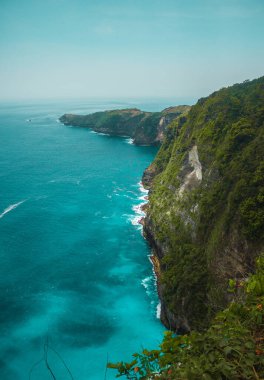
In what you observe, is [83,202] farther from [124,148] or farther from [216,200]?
Result: [124,148]

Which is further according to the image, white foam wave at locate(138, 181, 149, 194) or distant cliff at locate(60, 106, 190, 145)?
distant cliff at locate(60, 106, 190, 145)

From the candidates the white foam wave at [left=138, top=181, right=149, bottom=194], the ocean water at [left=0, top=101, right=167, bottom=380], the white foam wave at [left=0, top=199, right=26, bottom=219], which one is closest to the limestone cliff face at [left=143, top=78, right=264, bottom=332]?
the ocean water at [left=0, top=101, right=167, bottom=380]

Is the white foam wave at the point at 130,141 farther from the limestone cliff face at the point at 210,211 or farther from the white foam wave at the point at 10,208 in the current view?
the limestone cliff face at the point at 210,211

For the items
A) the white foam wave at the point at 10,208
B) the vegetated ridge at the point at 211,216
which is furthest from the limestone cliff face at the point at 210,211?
the white foam wave at the point at 10,208

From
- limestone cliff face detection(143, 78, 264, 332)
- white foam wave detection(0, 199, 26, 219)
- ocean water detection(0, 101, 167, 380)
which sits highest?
limestone cliff face detection(143, 78, 264, 332)

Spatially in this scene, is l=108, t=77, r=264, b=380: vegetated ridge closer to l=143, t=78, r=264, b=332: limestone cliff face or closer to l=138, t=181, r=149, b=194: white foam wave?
l=143, t=78, r=264, b=332: limestone cliff face

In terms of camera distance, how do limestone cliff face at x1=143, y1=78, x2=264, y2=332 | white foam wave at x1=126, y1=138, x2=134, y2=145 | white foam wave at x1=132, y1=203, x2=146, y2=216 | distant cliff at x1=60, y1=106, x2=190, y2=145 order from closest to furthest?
limestone cliff face at x1=143, y1=78, x2=264, y2=332 → white foam wave at x1=132, y1=203, x2=146, y2=216 → distant cliff at x1=60, y1=106, x2=190, y2=145 → white foam wave at x1=126, y1=138, x2=134, y2=145

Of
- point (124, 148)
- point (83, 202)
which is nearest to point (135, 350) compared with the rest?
point (83, 202)
